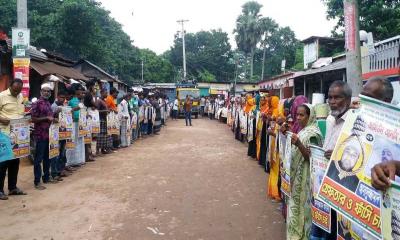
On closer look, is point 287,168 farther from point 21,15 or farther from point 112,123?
point 21,15

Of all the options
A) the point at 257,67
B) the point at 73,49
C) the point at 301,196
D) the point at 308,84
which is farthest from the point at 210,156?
the point at 257,67

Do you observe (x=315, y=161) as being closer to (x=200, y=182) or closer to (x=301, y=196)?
(x=301, y=196)

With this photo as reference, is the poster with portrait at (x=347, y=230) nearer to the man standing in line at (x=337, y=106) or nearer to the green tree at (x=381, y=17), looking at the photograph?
the man standing in line at (x=337, y=106)

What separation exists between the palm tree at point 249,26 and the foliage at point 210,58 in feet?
23.0

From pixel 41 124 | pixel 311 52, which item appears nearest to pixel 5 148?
pixel 41 124

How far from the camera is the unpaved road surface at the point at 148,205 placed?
4559mm

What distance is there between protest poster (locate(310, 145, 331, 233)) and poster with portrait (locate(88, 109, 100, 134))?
6.98 metres

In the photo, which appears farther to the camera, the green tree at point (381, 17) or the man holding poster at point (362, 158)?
the green tree at point (381, 17)

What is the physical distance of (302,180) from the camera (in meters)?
3.76

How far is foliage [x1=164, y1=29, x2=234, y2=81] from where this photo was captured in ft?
196

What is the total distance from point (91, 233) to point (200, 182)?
10.4ft

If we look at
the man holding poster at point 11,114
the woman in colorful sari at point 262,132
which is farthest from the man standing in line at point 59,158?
the woman in colorful sari at point 262,132

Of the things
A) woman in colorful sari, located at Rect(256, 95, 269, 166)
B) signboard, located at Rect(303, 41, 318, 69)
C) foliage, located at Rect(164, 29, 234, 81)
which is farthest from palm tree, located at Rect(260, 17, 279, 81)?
woman in colorful sari, located at Rect(256, 95, 269, 166)

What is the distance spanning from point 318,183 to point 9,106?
16.6 ft
